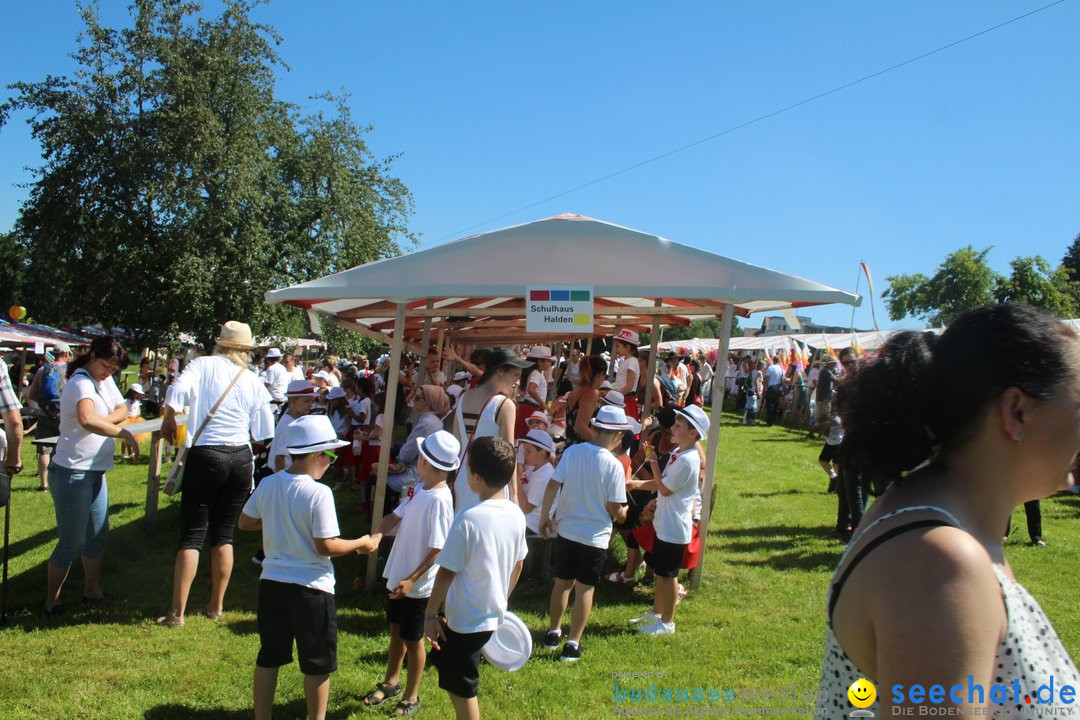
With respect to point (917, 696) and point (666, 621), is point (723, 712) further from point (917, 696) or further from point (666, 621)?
point (917, 696)

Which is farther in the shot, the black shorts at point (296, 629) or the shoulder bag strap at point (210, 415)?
the shoulder bag strap at point (210, 415)

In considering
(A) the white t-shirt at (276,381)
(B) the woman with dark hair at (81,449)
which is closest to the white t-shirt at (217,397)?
(B) the woman with dark hair at (81,449)

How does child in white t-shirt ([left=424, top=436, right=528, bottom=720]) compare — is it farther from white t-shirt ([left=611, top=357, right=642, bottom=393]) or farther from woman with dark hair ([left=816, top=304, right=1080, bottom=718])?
white t-shirt ([left=611, top=357, right=642, bottom=393])

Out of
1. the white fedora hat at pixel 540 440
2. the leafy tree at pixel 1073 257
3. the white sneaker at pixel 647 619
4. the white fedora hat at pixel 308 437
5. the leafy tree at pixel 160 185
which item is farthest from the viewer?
the leafy tree at pixel 1073 257

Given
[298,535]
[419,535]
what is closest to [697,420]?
[419,535]

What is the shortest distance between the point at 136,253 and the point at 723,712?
23424 mm

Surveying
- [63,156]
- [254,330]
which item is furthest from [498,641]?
[63,156]

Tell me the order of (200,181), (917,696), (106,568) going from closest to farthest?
(917,696)
(106,568)
(200,181)

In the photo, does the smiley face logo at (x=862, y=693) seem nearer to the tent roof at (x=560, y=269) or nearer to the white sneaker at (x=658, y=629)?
the white sneaker at (x=658, y=629)

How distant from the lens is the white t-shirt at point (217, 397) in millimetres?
4988

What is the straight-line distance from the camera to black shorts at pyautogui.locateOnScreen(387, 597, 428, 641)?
152 inches

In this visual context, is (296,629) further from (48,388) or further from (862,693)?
(48,388)

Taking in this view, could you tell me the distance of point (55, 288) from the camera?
76.9 ft

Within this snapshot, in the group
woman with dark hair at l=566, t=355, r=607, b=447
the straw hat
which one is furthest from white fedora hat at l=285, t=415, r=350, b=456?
woman with dark hair at l=566, t=355, r=607, b=447
